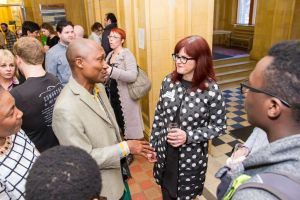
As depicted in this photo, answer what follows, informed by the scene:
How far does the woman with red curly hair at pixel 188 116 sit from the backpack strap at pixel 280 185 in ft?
3.64

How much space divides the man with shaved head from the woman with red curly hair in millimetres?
329

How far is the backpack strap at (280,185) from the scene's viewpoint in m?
0.76

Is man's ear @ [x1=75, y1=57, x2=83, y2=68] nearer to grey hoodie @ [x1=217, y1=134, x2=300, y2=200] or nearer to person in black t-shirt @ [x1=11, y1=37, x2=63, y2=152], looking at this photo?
person in black t-shirt @ [x1=11, y1=37, x2=63, y2=152]

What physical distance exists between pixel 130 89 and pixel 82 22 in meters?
7.95

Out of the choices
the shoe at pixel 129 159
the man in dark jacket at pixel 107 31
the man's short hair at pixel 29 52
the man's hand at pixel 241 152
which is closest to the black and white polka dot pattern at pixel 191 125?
the man's hand at pixel 241 152

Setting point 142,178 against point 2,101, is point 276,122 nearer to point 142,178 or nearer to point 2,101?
point 2,101

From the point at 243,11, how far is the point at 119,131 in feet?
37.0

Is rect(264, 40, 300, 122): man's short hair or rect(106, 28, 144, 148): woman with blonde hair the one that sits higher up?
rect(264, 40, 300, 122): man's short hair

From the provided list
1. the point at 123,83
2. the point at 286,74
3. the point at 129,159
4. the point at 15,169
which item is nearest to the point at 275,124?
the point at 286,74

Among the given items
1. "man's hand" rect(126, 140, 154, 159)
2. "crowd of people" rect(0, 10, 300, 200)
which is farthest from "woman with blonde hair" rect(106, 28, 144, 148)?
"man's hand" rect(126, 140, 154, 159)

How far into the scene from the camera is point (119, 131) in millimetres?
2002

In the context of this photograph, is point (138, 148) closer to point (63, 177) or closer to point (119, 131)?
point (119, 131)

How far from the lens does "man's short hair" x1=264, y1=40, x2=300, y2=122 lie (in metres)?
0.90

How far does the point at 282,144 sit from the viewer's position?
892 mm
